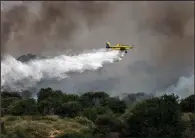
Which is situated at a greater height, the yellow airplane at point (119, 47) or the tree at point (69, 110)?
the yellow airplane at point (119, 47)

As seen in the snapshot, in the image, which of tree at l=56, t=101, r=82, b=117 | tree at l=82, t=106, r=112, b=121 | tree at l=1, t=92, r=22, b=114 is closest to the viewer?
tree at l=82, t=106, r=112, b=121

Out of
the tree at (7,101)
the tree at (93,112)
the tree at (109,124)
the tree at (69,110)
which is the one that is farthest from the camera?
the tree at (7,101)

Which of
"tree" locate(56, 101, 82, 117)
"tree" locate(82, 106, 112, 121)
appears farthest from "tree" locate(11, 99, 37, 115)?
"tree" locate(82, 106, 112, 121)

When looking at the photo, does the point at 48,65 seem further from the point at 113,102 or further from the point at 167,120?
the point at 113,102

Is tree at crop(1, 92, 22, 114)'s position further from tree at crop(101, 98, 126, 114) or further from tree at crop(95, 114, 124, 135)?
tree at crop(95, 114, 124, 135)

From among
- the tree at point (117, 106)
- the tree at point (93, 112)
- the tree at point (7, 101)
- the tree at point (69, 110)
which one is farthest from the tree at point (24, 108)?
the tree at point (117, 106)

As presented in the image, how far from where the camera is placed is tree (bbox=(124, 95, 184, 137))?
295 feet

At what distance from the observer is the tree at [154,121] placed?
9006 cm

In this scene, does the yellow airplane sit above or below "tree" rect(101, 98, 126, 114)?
above

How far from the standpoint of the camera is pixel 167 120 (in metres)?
93.3

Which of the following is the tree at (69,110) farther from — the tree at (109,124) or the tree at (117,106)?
the tree at (109,124)

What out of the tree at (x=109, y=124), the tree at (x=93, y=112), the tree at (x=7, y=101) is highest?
the tree at (x=7, y=101)

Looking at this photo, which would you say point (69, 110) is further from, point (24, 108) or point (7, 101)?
point (7, 101)

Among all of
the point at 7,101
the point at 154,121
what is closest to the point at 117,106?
the point at 7,101
